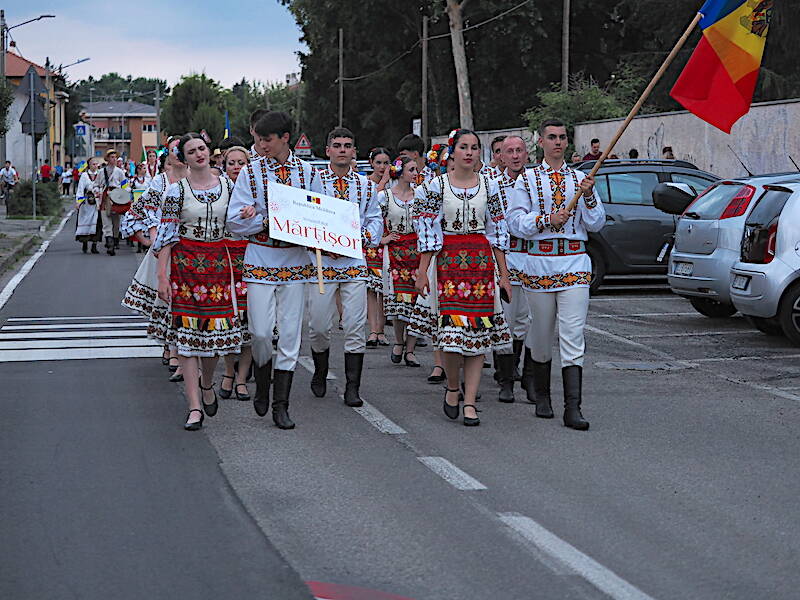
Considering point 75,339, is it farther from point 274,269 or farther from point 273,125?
point 273,125

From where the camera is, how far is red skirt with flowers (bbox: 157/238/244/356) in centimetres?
895

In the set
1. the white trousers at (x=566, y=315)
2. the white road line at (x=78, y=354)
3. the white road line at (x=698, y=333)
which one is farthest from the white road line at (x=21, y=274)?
the white trousers at (x=566, y=315)

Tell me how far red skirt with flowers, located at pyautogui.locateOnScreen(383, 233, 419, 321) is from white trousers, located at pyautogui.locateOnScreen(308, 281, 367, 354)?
1.96m

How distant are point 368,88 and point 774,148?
38.3 m

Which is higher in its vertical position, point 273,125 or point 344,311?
point 273,125

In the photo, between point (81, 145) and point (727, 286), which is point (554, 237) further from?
point (81, 145)

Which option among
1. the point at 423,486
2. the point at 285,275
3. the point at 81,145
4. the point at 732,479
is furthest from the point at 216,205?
the point at 81,145

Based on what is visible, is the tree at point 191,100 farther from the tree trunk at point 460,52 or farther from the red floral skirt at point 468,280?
the red floral skirt at point 468,280

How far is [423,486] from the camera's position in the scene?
7246mm

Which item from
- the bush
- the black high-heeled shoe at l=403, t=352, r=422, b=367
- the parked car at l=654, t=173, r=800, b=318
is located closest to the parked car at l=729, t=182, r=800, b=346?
the parked car at l=654, t=173, r=800, b=318

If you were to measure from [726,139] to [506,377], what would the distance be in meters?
19.7

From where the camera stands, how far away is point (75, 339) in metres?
13.7

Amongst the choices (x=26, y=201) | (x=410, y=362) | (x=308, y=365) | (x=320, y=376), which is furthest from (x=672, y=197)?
(x=26, y=201)

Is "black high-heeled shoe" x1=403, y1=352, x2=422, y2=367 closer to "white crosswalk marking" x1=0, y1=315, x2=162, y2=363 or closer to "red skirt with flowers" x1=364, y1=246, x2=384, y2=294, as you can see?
"red skirt with flowers" x1=364, y1=246, x2=384, y2=294
